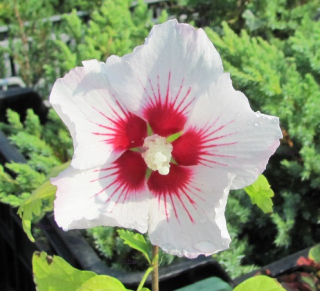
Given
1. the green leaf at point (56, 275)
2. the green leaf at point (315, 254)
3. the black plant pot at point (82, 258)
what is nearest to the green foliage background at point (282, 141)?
the black plant pot at point (82, 258)

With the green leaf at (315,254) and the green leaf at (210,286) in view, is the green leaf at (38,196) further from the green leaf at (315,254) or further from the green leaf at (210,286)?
the green leaf at (315,254)

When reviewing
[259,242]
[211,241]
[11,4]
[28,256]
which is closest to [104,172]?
[211,241]

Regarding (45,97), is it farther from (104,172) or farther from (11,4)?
(104,172)

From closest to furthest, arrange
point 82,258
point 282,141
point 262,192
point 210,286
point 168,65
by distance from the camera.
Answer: point 168,65, point 262,192, point 210,286, point 82,258, point 282,141

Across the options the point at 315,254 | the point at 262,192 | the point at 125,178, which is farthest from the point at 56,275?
the point at 315,254

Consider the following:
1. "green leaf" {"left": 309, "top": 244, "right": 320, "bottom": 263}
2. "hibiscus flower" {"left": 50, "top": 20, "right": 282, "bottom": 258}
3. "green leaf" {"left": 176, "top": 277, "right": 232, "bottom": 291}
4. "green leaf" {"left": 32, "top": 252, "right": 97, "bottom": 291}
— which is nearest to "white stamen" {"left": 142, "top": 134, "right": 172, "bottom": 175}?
"hibiscus flower" {"left": 50, "top": 20, "right": 282, "bottom": 258}

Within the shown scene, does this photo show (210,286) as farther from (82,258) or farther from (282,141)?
(282,141)
